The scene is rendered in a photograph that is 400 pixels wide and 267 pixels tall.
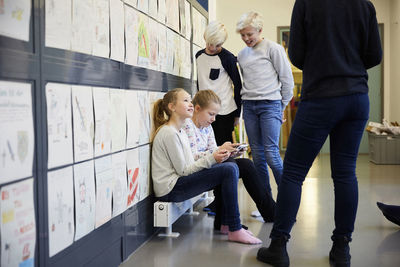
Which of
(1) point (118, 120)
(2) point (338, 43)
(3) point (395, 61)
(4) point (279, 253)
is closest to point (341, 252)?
(4) point (279, 253)

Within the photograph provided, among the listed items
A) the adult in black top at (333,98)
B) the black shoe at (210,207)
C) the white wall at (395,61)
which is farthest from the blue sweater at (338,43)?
the white wall at (395,61)

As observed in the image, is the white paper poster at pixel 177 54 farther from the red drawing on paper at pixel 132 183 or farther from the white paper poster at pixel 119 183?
the white paper poster at pixel 119 183

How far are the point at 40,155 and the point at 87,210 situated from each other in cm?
43

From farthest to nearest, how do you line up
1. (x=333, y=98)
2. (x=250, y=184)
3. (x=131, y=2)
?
(x=250, y=184)
(x=131, y=2)
(x=333, y=98)

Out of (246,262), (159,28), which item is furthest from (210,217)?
(159,28)

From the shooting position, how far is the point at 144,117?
2.62m

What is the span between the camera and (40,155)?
1530mm

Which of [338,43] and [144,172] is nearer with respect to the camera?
[338,43]

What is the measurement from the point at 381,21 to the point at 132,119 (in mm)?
6648

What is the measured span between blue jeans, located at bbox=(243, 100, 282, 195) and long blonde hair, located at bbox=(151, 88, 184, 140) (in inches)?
22.9

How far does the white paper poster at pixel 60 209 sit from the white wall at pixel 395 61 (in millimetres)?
6467

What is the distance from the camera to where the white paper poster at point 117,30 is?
2146 millimetres

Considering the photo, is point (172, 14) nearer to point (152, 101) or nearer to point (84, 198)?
point (152, 101)

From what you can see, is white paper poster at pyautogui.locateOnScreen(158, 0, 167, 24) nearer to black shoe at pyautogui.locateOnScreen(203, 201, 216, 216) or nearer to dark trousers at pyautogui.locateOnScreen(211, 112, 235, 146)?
dark trousers at pyautogui.locateOnScreen(211, 112, 235, 146)
